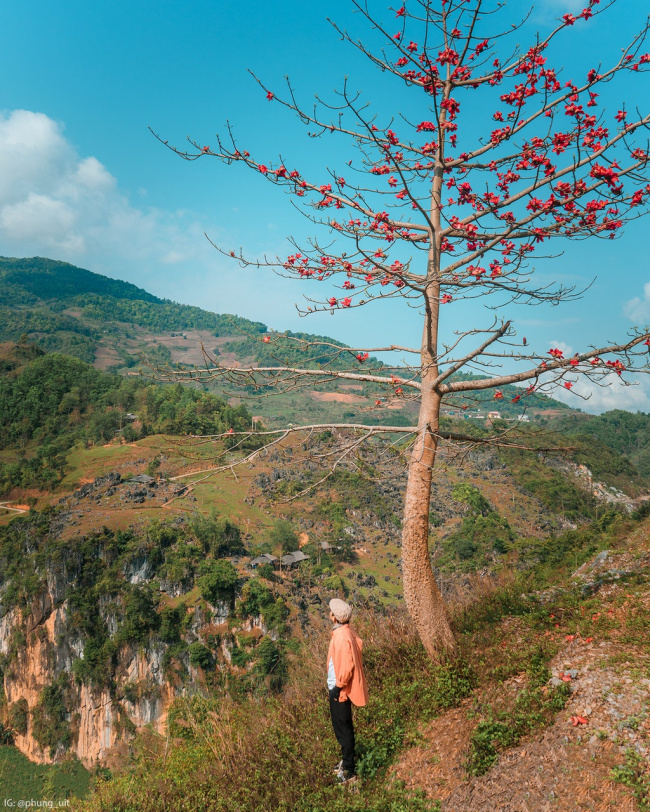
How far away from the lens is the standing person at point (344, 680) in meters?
3.47

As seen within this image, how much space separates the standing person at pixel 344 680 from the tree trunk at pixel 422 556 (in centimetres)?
121

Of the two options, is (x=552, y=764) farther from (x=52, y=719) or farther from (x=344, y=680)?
(x=52, y=719)

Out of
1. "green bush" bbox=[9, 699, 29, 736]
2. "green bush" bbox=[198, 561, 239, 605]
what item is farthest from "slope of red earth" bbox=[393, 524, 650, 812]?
"green bush" bbox=[9, 699, 29, 736]

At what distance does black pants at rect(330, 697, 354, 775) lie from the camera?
139 inches

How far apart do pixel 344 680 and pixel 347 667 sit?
103mm

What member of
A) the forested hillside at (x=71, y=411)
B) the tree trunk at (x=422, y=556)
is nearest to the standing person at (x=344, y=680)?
the tree trunk at (x=422, y=556)

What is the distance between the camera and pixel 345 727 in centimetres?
355

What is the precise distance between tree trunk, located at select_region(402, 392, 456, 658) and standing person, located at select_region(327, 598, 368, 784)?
1207mm

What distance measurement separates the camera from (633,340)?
384 cm

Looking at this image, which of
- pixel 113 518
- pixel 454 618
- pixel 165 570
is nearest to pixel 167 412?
pixel 113 518

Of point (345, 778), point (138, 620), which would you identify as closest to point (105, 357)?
point (138, 620)

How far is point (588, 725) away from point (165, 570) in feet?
144

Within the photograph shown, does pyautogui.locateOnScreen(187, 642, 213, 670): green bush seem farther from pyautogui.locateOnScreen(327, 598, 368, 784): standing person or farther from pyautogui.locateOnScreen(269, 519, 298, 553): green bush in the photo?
pyautogui.locateOnScreen(327, 598, 368, 784): standing person

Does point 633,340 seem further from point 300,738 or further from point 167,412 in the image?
point 167,412
